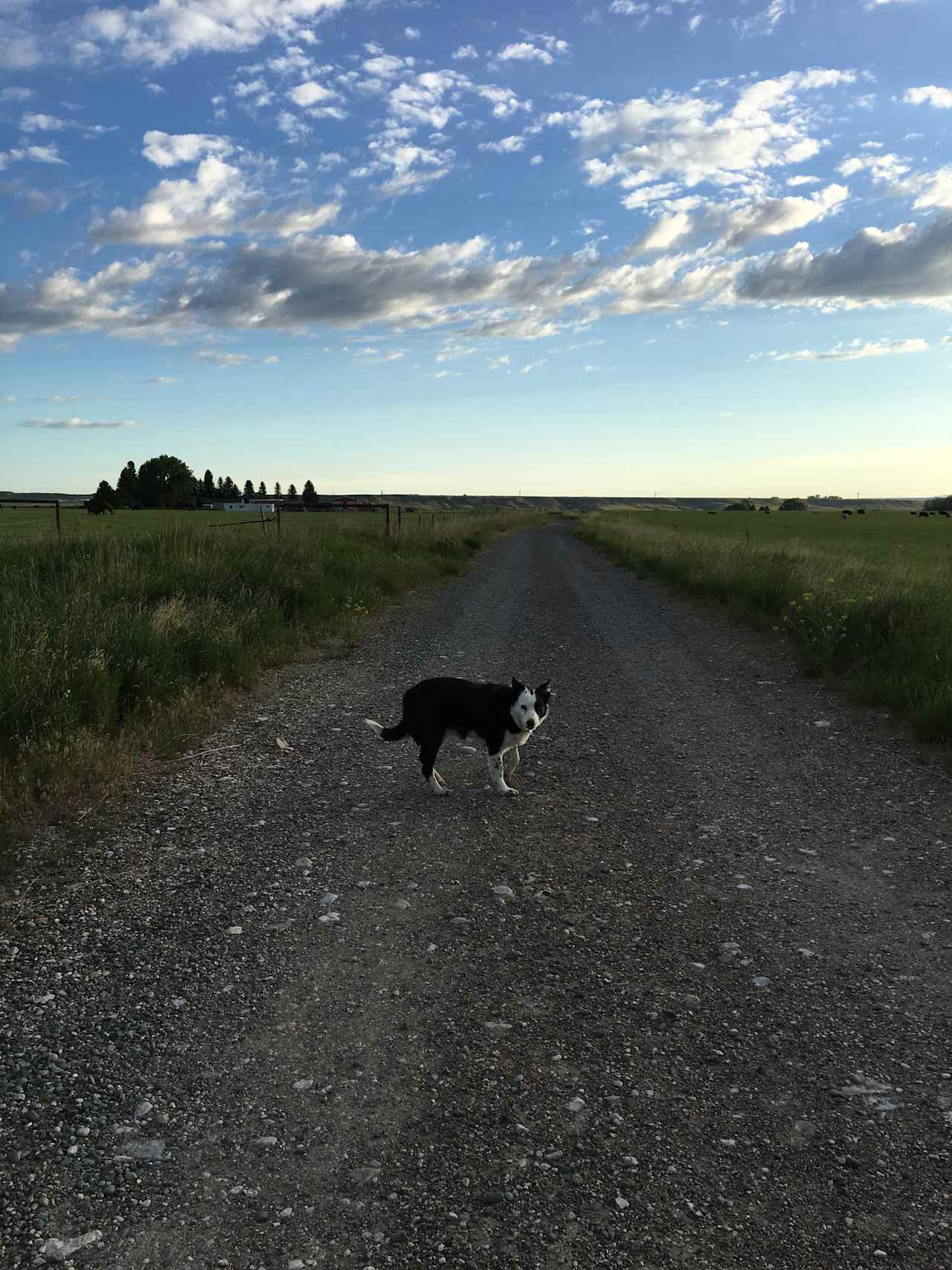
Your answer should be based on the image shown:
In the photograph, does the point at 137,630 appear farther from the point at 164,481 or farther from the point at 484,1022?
the point at 164,481

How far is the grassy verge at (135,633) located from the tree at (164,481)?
85.9 m

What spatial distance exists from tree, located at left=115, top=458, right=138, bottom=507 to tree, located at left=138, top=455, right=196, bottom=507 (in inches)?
30.4

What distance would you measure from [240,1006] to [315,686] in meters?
6.23

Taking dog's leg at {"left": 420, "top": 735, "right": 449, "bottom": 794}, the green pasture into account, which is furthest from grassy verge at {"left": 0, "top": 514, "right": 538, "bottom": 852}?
the green pasture

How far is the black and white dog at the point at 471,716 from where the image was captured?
6.11 m

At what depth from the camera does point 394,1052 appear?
3266 millimetres

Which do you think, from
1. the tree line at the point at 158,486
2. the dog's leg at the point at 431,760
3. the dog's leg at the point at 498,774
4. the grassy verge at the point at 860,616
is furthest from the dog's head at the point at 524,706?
the tree line at the point at 158,486

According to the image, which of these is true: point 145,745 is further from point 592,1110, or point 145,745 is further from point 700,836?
point 592,1110

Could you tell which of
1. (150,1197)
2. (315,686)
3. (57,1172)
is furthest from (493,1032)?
(315,686)

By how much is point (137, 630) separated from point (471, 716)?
4180 mm

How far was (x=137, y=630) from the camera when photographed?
8.48 m

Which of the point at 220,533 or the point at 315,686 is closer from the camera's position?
the point at 315,686

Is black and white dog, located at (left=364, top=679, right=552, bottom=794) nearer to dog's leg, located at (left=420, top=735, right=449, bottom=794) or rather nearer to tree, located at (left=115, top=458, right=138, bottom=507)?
dog's leg, located at (left=420, top=735, right=449, bottom=794)

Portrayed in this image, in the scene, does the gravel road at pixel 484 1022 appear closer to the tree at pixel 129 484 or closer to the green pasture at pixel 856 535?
the green pasture at pixel 856 535
